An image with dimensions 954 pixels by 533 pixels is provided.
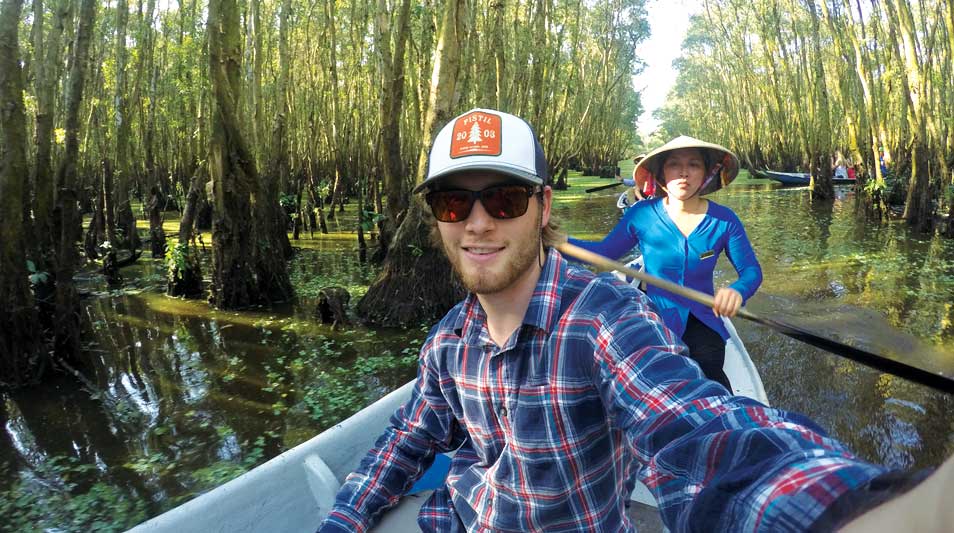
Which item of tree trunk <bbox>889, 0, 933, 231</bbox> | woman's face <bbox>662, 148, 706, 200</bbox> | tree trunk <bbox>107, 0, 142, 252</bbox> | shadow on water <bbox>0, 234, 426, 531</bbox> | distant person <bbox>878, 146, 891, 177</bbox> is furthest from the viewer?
distant person <bbox>878, 146, 891, 177</bbox>

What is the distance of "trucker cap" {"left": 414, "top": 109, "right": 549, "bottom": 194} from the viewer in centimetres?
146

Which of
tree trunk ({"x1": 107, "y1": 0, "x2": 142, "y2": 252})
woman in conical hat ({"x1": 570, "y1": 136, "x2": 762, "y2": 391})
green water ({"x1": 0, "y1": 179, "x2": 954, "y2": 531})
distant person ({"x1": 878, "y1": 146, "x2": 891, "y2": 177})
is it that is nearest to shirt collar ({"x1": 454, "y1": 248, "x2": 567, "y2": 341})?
green water ({"x1": 0, "y1": 179, "x2": 954, "y2": 531})

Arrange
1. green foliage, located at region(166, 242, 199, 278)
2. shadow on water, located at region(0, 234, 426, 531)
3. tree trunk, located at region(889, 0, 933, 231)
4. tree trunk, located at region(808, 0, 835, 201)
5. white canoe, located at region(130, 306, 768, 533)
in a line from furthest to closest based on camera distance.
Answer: tree trunk, located at region(808, 0, 835, 201) → tree trunk, located at region(889, 0, 933, 231) → green foliage, located at region(166, 242, 199, 278) → shadow on water, located at region(0, 234, 426, 531) → white canoe, located at region(130, 306, 768, 533)

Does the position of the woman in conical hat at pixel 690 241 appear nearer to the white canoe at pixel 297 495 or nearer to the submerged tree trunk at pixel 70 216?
the white canoe at pixel 297 495

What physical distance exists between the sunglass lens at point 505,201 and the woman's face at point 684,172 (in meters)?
1.97

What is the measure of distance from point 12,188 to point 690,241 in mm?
5088

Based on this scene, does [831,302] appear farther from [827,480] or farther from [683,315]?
[827,480]

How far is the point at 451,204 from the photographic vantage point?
156cm

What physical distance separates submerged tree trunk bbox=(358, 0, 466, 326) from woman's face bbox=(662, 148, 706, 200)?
4264mm

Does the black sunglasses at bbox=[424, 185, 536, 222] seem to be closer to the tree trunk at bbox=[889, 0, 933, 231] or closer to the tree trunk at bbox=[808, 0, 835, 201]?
the tree trunk at bbox=[889, 0, 933, 231]

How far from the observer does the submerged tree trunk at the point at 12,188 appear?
4891mm

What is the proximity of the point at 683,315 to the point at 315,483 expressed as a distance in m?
1.88

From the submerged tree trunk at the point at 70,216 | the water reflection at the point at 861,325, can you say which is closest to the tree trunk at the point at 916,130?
the water reflection at the point at 861,325

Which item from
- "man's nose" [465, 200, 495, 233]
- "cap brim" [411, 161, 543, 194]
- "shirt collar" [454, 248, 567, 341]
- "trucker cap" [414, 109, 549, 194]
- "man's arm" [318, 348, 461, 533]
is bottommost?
"man's arm" [318, 348, 461, 533]
